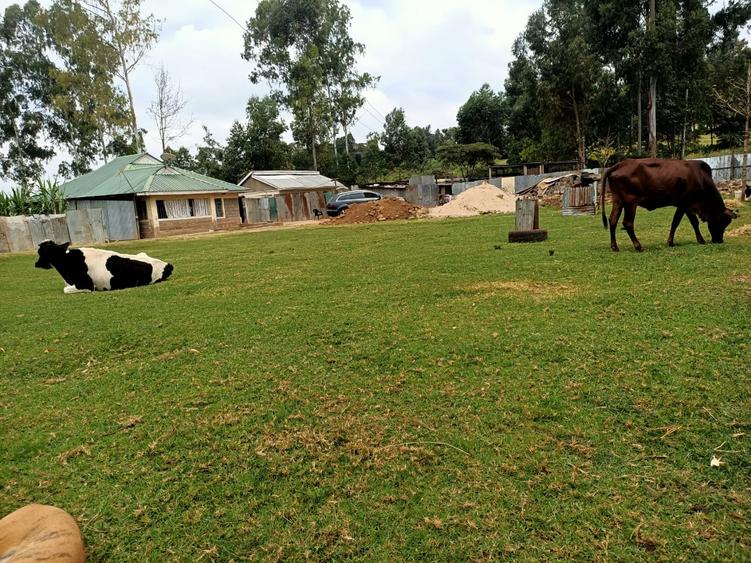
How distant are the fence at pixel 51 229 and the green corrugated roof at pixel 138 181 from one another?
2423 mm

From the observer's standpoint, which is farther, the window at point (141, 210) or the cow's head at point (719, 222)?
the window at point (141, 210)

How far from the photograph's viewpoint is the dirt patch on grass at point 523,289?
582cm

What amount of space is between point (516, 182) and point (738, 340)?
3164 centimetres

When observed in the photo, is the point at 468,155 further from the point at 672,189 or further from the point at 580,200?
the point at 672,189

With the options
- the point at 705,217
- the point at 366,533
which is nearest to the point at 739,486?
the point at 366,533

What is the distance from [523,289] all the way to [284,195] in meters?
28.8

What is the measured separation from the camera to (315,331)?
498 cm

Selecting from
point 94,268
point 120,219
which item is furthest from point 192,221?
point 94,268

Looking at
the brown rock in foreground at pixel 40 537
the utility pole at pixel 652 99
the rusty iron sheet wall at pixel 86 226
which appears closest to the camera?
the brown rock in foreground at pixel 40 537

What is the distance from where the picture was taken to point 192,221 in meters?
28.1

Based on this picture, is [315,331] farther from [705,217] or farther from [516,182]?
[516,182]

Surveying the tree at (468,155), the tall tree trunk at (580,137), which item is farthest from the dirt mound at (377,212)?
the tree at (468,155)

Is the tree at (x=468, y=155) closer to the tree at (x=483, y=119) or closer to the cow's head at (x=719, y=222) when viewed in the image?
the tree at (x=483, y=119)

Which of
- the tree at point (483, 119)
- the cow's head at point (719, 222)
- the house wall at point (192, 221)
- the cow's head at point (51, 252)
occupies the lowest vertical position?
the cow's head at point (719, 222)
